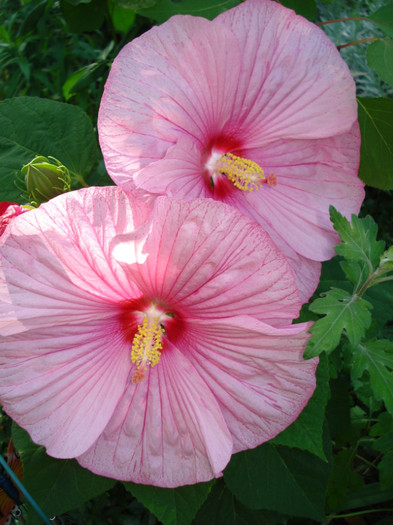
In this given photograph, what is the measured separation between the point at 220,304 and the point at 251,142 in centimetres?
37

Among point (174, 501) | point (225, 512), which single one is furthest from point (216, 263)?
point (225, 512)

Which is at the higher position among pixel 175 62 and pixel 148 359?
pixel 175 62

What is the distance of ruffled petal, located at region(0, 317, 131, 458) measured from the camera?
0.84 m

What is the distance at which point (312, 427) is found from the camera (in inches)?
41.5

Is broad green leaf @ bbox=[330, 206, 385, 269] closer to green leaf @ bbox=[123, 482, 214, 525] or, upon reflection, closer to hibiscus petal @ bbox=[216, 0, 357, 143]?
hibiscus petal @ bbox=[216, 0, 357, 143]

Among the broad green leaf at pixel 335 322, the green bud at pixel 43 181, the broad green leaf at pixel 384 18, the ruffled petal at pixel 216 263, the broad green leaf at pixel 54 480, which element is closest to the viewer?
the ruffled petal at pixel 216 263

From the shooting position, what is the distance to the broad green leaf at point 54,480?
1106mm

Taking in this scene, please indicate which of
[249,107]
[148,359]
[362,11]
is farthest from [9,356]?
[362,11]

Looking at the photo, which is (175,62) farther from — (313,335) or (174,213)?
(313,335)

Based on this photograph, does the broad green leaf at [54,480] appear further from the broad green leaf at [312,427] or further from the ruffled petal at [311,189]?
the ruffled petal at [311,189]

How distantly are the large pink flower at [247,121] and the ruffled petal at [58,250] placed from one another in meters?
0.07

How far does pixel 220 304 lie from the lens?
2.65ft

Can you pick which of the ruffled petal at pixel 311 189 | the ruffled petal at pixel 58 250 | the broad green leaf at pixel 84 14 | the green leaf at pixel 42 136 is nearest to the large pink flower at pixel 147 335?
the ruffled petal at pixel 58 250

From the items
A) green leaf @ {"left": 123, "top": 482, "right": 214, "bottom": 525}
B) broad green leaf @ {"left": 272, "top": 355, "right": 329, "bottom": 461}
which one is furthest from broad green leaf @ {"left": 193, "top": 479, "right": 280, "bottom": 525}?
broad green leaf @ {"left": 272, "top": 355, "right": 329, "bottom": 461}
